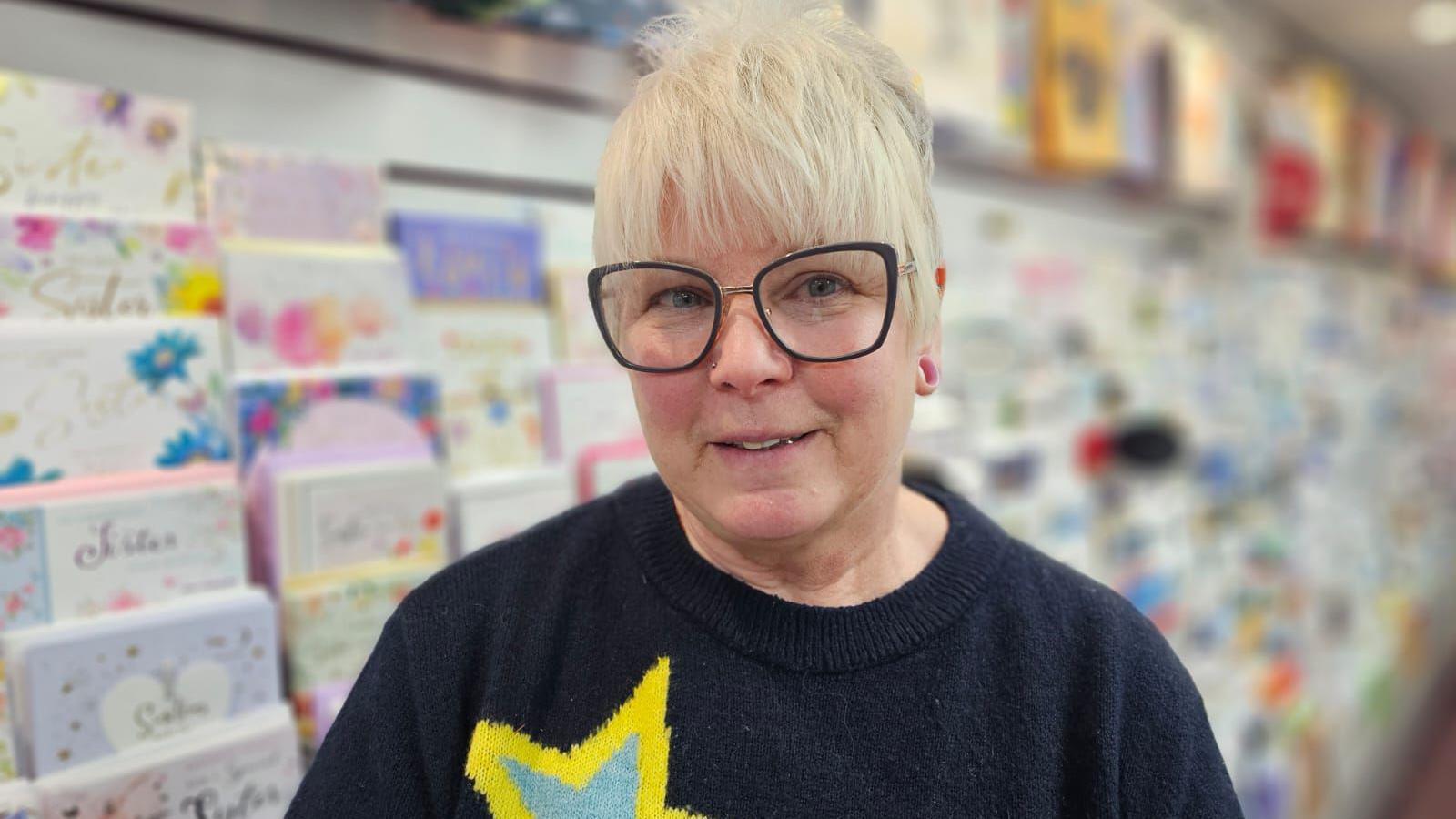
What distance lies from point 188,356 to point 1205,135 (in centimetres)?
280

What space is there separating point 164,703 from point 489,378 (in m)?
0.49

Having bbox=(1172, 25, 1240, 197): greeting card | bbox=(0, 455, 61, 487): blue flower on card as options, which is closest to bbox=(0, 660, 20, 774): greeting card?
bbox=(0, 455, 61, 487): blue flower on card

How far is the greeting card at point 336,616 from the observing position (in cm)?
90

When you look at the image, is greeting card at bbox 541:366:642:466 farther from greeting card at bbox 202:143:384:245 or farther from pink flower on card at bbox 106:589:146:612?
pink flower on card at bbox 106:589:146:612

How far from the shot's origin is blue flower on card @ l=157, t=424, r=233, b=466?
2.74 feet

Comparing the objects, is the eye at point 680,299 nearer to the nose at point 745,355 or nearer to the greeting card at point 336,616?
the nose at point 745,355

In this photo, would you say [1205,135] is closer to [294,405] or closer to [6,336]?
[294,405]

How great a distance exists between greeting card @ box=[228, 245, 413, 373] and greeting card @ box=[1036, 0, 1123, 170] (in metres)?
1.65

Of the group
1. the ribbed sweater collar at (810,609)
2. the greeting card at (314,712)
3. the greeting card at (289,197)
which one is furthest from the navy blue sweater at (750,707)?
the greeting card at (289,197)

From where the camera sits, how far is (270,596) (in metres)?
0.90

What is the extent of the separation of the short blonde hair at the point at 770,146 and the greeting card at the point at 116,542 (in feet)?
1.46

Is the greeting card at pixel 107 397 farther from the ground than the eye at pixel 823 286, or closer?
closer

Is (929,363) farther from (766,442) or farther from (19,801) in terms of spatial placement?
(19,801)

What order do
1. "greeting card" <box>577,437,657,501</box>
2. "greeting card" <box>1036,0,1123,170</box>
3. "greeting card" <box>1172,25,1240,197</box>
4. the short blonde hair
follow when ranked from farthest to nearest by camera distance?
"greeting card" <box>1172,25,1240,197</box> < "greeting card" <box>1036,0,1123,170</box> < "greeting card" <box>577,437,657,501</box> < the short blonde hair
